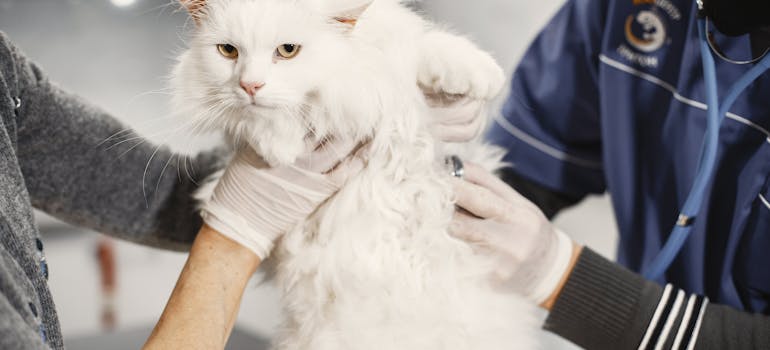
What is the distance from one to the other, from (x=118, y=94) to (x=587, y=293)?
133 cm

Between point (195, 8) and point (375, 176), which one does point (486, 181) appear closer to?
point (375, 176)

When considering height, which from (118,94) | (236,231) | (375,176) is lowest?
(118,94)

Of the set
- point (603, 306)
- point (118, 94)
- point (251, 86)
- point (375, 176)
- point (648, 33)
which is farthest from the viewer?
point (118, 94)

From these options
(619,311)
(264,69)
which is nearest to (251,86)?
(264,69)

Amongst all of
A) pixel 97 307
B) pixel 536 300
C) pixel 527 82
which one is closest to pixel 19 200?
pixel 536 300

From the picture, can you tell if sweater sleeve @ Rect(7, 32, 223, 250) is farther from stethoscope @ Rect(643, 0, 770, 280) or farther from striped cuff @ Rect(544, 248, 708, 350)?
stethoscope @ Rect(643, 0, 770, 280)

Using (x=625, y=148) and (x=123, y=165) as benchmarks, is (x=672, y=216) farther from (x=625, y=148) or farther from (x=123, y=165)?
(x=123, y=165)

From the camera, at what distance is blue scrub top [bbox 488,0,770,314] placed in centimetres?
89

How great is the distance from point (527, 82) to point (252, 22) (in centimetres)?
79

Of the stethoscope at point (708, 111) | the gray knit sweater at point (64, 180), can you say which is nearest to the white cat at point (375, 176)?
the gray knit sweater at point (64, 180)

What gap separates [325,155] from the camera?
772 mm

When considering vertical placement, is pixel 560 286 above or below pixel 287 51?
below

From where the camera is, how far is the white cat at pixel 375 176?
708mm

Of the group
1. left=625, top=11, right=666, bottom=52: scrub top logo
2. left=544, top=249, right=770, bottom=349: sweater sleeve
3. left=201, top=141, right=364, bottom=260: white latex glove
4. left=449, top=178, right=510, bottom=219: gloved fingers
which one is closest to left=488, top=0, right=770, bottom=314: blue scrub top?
left=625, top=11, right=666, bottom=52: scrub top logo
